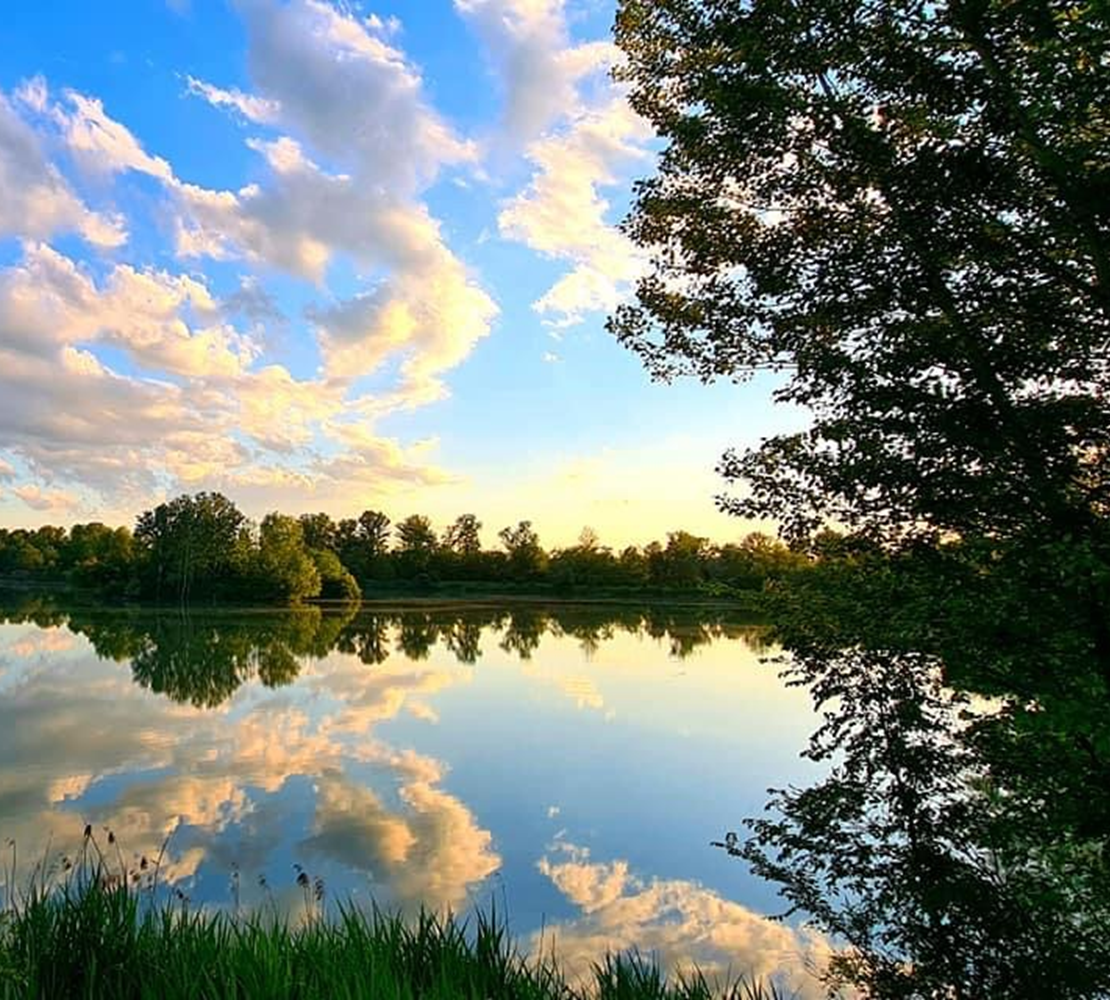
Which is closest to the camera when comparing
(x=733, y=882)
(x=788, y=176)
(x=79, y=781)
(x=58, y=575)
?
(x=788, y=176)

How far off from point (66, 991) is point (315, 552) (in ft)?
228

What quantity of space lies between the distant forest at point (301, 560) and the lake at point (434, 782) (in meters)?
36.3

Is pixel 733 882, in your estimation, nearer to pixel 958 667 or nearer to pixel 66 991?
pixel 958 667

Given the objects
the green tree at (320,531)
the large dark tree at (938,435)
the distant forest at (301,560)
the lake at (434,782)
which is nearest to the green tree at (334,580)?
the distant forest at (301,560)

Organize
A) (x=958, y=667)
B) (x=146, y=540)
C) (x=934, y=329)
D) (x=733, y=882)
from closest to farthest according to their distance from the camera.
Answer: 1. (x=958, y=667)
2. (x=934, y=329)
3. (x=733, y=882)
4. (x=146, y=540)

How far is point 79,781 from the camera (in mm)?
10727

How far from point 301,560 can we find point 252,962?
203 feet

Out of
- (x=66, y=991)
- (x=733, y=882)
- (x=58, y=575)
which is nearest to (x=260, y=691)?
(x=733, y=882)

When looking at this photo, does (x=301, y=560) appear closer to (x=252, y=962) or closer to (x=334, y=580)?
(x=334, y=580)

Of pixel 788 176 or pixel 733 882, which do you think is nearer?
pixel 788 176

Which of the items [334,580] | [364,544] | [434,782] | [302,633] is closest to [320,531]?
[364,544]

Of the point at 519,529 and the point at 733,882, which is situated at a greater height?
→ the point at 519,529

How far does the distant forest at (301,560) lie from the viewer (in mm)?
62062

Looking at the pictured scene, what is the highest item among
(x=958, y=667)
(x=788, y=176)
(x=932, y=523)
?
(x=788, y=176)
